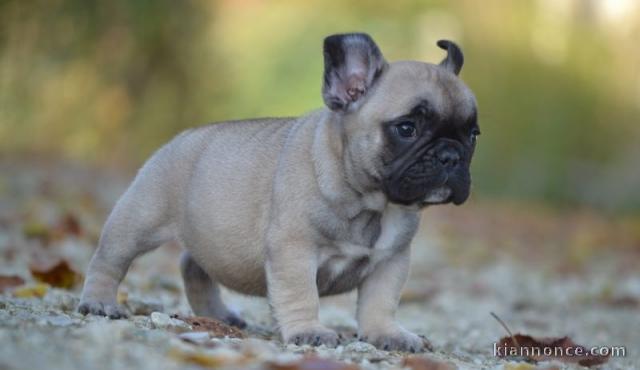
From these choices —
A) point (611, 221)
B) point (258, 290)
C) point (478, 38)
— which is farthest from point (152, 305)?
point (478, 38)

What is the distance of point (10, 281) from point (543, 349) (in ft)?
7.85

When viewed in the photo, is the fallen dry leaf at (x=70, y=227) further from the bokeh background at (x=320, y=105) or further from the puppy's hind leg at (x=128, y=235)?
the puppy's hind leg at (x=128, y=235)

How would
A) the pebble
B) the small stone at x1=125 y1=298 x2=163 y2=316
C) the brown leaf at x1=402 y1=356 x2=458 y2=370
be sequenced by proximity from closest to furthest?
the brown leaf at x1=402 y1=356 x2=458 y2=370, the pebble, the small stone at x1=125 y1=298 x2=163 y2=316

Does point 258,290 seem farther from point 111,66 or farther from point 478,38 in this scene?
point 478,38

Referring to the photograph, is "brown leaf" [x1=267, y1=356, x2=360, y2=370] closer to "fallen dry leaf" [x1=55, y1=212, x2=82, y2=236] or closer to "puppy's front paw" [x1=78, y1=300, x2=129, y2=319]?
"puppy's front paw" [x1=78, y1=300, x2=129, y2=319]

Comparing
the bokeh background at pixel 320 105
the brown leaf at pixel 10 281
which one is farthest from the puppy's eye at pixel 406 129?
the brown leaf at pixel 10 281

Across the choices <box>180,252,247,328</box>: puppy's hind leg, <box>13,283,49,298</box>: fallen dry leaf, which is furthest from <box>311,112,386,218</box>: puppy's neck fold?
<box>13,283,49,298</box>: fallen dry leaf

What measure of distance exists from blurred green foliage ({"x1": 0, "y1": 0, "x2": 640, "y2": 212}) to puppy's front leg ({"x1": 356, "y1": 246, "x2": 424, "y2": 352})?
1049 cm

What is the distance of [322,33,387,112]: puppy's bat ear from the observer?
4227mm

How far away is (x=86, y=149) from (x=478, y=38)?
6.98 m

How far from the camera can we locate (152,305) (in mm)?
5000

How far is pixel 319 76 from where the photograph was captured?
18.2 m

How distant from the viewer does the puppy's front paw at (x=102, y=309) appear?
171 inches

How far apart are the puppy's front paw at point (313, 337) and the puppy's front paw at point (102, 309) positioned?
75cm
